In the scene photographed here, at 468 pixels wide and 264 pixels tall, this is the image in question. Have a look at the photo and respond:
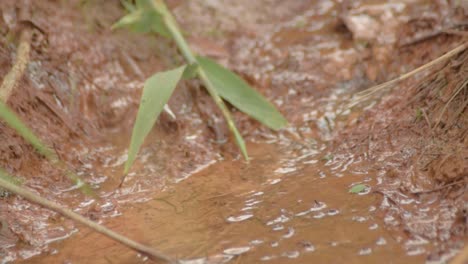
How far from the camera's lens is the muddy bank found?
1769 millimetres

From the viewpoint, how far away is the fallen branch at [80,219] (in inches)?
62.6

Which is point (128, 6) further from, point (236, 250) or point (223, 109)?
point (236, 250)

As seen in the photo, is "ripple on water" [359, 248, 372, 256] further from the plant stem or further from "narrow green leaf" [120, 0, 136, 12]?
"narrow green leaf" [120, 0, 136, 12]

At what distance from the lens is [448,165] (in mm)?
1815

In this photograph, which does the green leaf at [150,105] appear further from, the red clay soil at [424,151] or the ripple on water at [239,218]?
the red clay soil at [424,151]

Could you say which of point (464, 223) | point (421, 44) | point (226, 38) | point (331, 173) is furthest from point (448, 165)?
point (226, 38)

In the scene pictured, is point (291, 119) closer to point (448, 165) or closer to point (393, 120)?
point (393, 120)

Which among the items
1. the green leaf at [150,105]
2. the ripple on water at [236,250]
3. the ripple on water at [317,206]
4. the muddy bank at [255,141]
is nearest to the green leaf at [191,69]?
the green leaf at [150,105]

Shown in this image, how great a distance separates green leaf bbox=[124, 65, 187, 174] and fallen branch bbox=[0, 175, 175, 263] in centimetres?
32

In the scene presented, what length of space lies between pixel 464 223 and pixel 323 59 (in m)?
1.68

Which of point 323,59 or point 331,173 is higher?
point 323,59

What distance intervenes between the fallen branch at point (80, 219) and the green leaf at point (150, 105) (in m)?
0.32

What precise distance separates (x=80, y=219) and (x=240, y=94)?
1014 mm

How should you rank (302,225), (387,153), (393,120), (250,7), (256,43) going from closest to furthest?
(302,225) < (387,153) < (393,120) < (256,43) < (250,7)
